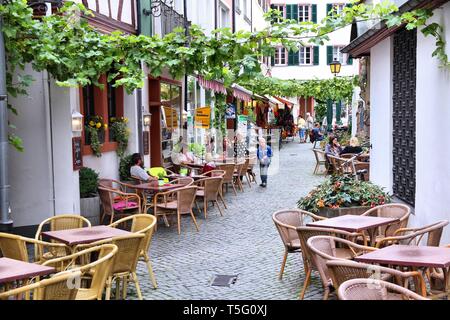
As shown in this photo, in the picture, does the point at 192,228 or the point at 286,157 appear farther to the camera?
the point at 286,157

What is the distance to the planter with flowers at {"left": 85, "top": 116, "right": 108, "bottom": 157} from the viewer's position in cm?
1223

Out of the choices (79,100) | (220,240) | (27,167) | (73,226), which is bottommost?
(220,240)

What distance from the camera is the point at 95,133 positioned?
1231 cm

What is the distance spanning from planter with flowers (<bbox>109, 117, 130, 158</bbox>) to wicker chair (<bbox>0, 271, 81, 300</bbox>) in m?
9.02

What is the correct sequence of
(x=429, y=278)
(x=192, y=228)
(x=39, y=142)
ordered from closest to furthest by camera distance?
1. (x=429, y=278)
2. (x=39, y=142)
3. (x=192, y=228)

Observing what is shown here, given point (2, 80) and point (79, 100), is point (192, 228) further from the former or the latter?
point (2, 80)

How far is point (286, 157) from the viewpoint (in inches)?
1115

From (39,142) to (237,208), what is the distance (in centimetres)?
510

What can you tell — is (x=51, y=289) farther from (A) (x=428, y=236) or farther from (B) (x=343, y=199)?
(B) (x=343, y=199)

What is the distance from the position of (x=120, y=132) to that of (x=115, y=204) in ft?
9.62

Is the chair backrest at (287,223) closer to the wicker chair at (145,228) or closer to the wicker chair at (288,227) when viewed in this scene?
the wicker chair at (288,227)

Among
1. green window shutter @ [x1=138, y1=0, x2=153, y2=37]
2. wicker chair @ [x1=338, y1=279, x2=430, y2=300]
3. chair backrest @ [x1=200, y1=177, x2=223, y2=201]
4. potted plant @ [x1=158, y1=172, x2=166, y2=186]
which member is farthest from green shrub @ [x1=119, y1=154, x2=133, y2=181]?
wicker chair @ [x1=338, y1=279, x2=430, y2=300]
